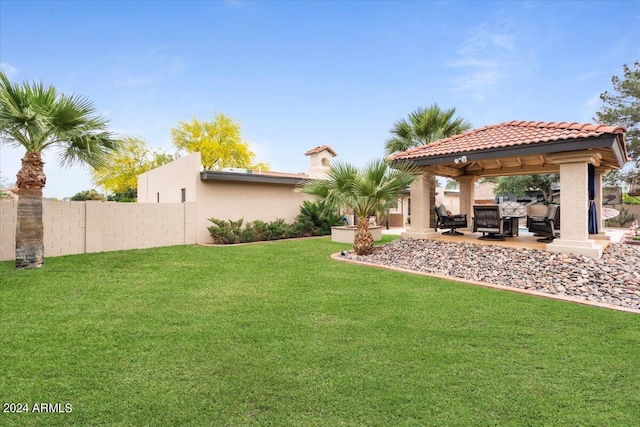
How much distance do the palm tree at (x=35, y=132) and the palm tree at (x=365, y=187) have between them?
22.1ft

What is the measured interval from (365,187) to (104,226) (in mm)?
9164

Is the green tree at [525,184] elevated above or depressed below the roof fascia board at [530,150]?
above

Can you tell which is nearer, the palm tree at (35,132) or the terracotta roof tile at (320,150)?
the palm tree at (35,132)

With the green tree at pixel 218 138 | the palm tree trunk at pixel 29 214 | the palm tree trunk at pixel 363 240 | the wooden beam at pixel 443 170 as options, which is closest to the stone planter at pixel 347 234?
the palm tree trunk at pixel 363 240

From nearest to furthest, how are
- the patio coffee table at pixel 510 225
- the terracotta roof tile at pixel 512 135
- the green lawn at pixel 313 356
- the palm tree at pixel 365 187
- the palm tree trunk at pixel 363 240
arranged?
1. the green lawn at pixel 313 356
2. the terracotta roof tile at pixel 512 135
3. the palm tree at pixel 365 187
4. the palm tree trunk at pixel 363 240
5. the patio coffee table at pixel 510 225

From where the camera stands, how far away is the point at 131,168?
37.4 meters

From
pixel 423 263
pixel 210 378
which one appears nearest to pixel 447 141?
pixel 423 263

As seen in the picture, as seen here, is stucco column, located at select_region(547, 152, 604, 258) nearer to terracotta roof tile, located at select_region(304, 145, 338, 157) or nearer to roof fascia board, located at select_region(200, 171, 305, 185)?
roof fascia board, located at select_region(200, 171, 305, 185)

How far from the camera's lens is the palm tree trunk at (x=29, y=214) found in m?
8.15

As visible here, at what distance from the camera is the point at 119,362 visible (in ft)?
11.3

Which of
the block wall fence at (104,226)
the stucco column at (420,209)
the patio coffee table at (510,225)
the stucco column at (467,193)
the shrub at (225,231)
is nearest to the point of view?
the block wall fence at (104,226)

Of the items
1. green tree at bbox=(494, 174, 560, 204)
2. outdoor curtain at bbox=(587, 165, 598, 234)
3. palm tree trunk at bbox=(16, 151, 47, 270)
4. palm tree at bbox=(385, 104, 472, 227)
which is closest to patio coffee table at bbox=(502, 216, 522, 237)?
outdoor curtain at bbox=(587, 165, 598, 234)

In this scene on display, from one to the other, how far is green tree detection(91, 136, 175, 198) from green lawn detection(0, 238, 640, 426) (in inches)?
1351

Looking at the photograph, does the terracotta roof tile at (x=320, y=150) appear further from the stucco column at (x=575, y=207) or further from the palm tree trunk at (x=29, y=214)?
the palm tree trunk at (x=29, y=214)
